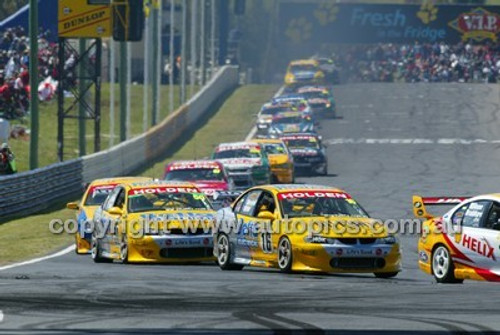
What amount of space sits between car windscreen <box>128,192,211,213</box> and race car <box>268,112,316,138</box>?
28842mm

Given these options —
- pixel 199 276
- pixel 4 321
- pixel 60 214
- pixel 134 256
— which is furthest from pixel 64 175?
pixel 4 321

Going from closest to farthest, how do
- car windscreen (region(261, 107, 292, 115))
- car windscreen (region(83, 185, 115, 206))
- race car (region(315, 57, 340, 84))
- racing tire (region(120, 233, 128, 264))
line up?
racing tire (region(120, 233, 128, 264)) → car windscreen (region(83, 185, 115, 206)) → car windscreen (region(261, 107, 292, 115)) → race car (region(315, 57, 340, 84))

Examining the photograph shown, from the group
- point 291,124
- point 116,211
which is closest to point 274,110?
point 291,124

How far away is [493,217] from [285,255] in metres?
2.71

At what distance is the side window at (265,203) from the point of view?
62.5 ft

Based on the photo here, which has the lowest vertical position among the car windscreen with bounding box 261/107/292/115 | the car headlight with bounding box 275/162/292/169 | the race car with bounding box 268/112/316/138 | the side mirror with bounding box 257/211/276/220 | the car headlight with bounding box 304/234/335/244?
the car headlight with bounding box 304/234/335/244

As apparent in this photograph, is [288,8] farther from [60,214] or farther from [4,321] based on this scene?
[4,321]

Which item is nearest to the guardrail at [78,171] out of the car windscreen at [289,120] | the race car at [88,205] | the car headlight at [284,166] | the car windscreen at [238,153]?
the car windscreen at [238,153]

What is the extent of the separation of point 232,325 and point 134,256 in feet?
28.8

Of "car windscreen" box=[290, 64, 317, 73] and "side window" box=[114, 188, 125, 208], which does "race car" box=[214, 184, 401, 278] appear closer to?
"side window" box=[114, 188, 125, 208]

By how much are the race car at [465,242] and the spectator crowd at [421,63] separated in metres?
70.1

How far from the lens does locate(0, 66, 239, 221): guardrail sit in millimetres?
30422

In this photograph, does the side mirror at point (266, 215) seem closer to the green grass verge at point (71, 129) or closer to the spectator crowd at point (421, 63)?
the green grass verge at point (71, 129)

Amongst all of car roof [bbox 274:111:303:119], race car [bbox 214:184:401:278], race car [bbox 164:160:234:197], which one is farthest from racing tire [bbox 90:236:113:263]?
car roof [bbox 274:111:303:119]
